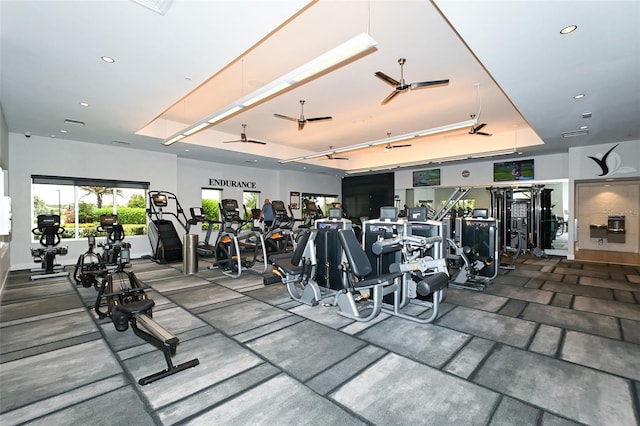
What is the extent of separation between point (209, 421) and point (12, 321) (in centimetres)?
356

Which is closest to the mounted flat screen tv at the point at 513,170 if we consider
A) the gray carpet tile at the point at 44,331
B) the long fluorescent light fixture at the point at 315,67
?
the long fluorescent light fixture at the point at 315,67

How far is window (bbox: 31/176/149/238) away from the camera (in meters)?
7.24

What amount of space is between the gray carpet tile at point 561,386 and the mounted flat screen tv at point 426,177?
9.83 meters

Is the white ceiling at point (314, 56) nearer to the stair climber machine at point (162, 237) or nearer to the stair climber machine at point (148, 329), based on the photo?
the stair climber machine at point (162, 237)

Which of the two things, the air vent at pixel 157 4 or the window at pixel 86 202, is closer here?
the air vent at pixel 157 4

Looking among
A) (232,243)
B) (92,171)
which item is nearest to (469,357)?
(232,243)

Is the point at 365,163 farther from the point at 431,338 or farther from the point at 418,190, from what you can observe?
the point at 431,338

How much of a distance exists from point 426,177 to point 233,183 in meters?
7.83

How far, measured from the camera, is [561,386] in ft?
7.61

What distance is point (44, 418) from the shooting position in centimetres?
197

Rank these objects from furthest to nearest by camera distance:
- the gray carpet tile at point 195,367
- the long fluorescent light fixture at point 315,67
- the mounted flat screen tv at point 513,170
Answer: the mounted flat screen tv at point 513,170
the long fluorescent light fixture at point 315,67
the gray carpet tile at point 195,367

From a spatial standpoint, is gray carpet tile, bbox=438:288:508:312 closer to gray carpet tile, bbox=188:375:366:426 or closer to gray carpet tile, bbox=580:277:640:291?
gray carpet tile, bbox=580:277:640:291

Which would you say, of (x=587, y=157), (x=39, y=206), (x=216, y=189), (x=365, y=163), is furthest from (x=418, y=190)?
(x=39, y=206)

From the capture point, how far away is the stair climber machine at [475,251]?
207 inches
